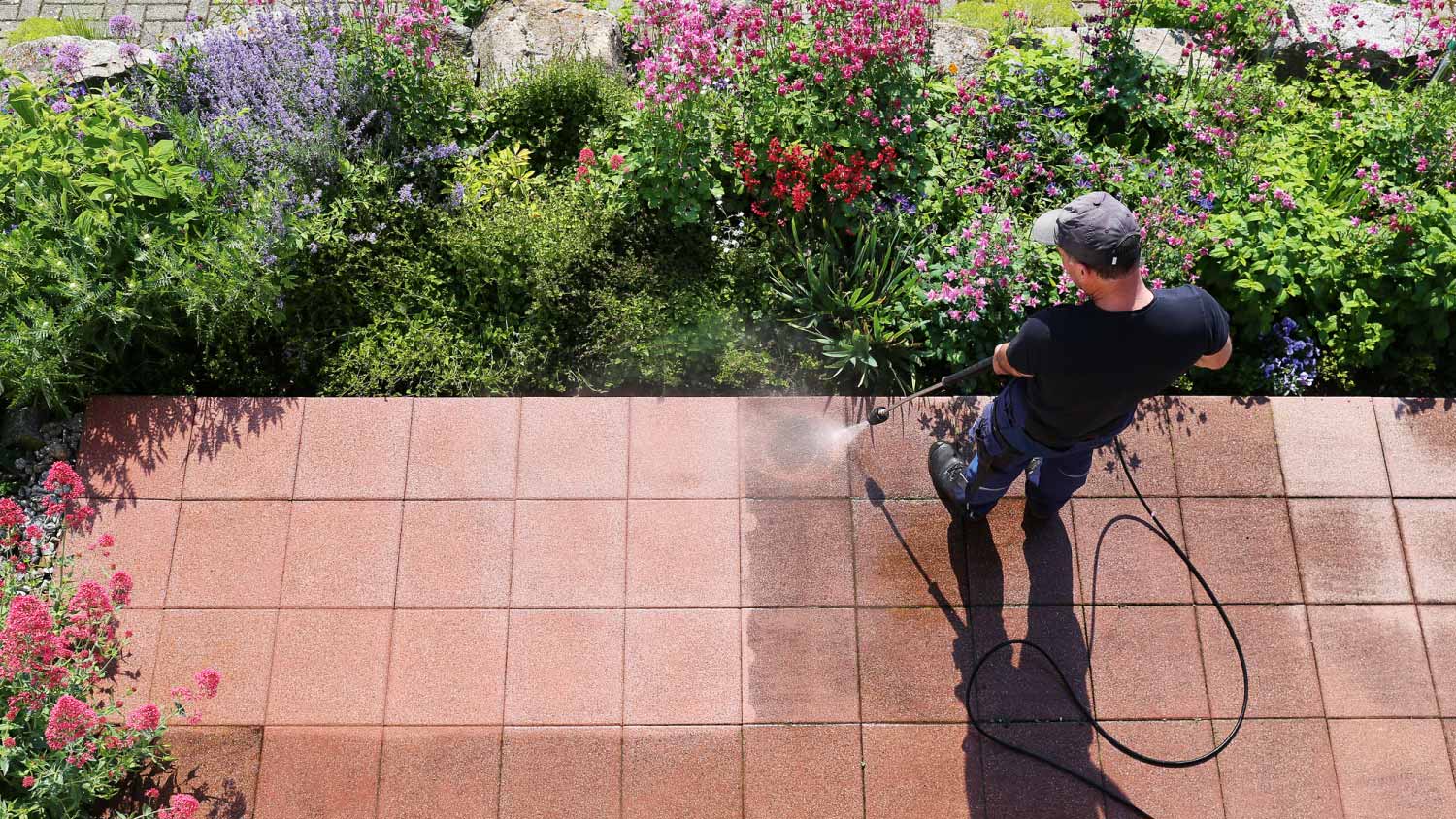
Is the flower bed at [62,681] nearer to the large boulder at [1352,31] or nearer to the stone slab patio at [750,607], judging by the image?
the stone slab patio at [750,607]

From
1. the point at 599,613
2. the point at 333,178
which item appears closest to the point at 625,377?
the point at 599,613

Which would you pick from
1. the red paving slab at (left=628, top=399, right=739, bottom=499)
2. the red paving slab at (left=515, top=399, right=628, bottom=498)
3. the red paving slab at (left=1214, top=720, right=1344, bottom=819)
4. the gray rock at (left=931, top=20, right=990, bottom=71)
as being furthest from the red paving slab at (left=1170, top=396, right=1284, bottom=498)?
the red paving slab at (left=515, top=399, right=628, bottom=498)

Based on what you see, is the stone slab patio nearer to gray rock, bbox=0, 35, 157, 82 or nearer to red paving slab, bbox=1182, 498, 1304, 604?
red paving slab, bbox=1182, 498, 1304, 604

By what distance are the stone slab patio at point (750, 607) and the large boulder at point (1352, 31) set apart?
249 cm

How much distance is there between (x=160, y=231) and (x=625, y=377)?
7.71 feet

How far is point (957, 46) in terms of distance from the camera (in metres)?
5.84

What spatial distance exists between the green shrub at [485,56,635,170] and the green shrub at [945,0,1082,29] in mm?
2602

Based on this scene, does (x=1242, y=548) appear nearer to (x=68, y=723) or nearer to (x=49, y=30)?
(x=68, y=723)

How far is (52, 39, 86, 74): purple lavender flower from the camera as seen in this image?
16.5ft

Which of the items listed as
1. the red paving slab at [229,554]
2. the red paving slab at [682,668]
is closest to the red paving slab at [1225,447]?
the red paving slab at [682,668]

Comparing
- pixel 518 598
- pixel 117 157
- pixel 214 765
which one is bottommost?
pixel 214 765

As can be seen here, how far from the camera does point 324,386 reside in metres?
4.81

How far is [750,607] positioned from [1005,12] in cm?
453

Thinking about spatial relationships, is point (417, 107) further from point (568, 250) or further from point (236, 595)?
point (236, 595)
